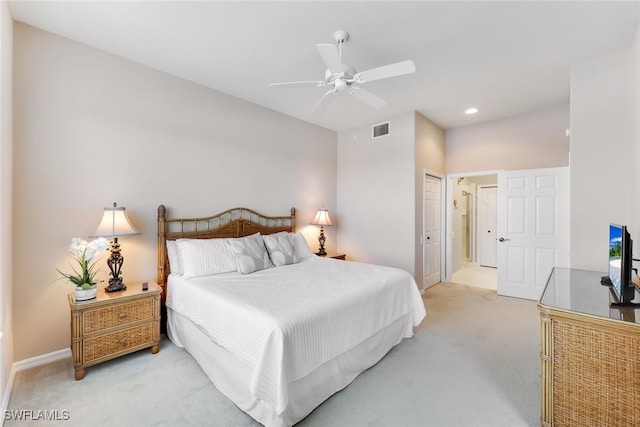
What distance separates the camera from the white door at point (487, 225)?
21.9ft

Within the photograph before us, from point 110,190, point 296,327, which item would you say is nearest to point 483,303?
point 296,327

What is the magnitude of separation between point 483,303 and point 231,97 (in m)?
4.63

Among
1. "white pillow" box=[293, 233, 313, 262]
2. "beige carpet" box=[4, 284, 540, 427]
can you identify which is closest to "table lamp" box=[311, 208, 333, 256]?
"white pillow" box=[293, 233, 313, 262]

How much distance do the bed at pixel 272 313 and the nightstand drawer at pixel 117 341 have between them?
25 cm

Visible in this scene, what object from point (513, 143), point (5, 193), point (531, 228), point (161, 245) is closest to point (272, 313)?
point (161, 245)

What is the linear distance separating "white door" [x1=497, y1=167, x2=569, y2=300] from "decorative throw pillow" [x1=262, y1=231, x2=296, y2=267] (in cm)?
349

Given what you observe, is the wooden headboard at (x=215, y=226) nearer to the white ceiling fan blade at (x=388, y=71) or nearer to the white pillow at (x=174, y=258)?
the white pillow at (x=174, y=258)

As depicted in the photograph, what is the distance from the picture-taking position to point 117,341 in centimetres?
237

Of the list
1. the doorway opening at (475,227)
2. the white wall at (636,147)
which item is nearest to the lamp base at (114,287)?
the white wall at (636,147)

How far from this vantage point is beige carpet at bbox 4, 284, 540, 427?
1799 mm

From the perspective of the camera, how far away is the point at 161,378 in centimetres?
223

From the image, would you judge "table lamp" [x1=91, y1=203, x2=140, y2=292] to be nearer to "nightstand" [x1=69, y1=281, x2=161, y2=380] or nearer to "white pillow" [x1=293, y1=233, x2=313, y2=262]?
"nightstand" [x1=69, y1=281, x2=161, y2=380]

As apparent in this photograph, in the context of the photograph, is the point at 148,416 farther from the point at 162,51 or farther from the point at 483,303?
the point at 483,303

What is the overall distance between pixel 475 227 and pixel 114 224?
7.42m
